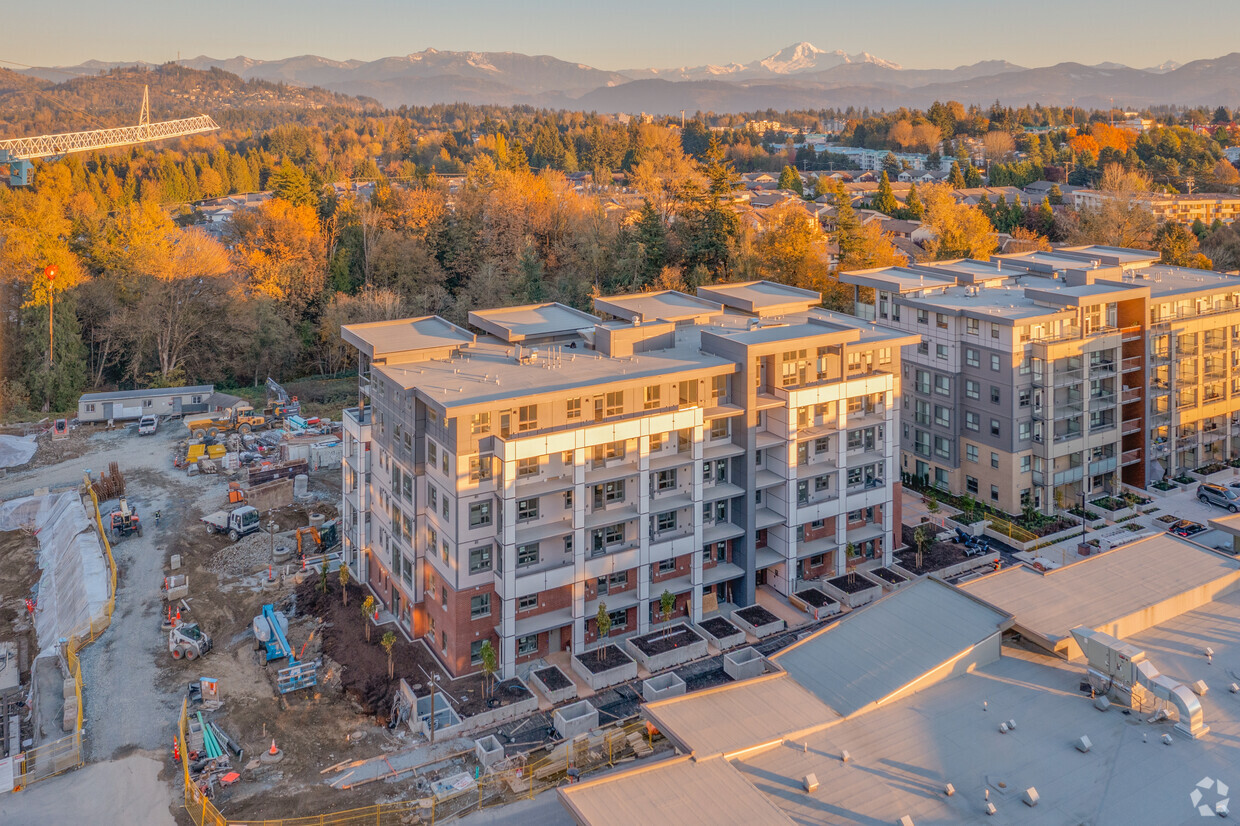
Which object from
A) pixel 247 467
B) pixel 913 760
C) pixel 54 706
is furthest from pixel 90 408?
pixel 913 760

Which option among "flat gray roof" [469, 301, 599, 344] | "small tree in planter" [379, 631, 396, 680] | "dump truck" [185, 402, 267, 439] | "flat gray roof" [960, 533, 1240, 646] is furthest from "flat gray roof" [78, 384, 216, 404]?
"flat gray roof" [960, 533, 1240, 646]

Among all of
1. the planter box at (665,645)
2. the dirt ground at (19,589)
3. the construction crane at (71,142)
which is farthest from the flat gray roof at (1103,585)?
the construction crane at (71,142)

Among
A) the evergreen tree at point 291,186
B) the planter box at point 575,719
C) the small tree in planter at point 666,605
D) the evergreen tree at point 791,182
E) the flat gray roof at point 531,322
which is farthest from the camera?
the evergreen tree at point 791,182

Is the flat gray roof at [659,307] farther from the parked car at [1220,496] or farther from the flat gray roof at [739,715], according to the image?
the parked car at [1220,496]

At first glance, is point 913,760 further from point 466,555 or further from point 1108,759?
point 466,555

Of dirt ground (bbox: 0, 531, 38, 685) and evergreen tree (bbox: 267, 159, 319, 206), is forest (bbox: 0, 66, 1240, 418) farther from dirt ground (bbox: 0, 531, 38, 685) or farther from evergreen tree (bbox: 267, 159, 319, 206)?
dirt ground (bbox: 0, 531, 38, 685)

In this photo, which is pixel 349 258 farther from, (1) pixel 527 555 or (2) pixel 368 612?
(1) pixel 527 555
